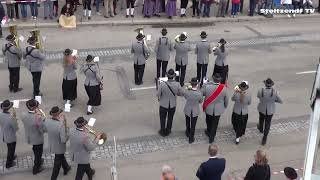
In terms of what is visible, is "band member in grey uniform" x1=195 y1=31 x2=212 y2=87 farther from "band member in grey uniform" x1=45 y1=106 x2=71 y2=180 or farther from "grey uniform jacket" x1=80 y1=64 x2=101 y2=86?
"band member in grey uniform" x1=45 y1=106 x2=71 y2=180

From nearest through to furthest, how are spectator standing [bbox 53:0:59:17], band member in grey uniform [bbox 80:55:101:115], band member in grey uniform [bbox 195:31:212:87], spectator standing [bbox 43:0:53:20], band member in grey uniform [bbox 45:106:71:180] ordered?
band member in grey uniform [bbox 45:106:71:180] < band member in grey uniform [bbox 80:55:101:115] < band member in grey uniform [bbox 195:31:212:87] < spectator standing [bbox 43:0:53:20] < spectator standing [bbox 53:0:59:17]

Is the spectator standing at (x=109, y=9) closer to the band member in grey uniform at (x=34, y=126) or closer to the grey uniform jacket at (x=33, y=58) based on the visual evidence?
the grey uniform jacket at (x=33, y=58)

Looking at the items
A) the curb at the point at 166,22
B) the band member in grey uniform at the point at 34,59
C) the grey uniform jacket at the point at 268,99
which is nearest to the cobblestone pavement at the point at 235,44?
the curb at the point at 166,22

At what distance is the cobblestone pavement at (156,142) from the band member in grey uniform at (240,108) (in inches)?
14.6

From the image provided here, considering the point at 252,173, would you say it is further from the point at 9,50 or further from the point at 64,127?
the point at 9,50

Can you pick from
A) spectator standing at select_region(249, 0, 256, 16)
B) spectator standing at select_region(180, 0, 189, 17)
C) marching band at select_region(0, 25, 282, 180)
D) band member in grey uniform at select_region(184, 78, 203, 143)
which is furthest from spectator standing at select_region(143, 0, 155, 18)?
band member in grey uniform at select_region(184, 78, 203, 143)

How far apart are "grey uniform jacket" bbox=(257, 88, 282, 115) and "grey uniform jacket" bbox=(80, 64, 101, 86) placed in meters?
3.83

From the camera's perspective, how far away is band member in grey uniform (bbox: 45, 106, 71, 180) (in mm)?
10211

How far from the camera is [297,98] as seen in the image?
586 inches

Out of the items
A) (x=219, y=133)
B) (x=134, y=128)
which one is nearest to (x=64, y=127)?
(x=134, y=128)

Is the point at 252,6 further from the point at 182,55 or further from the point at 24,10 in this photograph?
the point at 24,10

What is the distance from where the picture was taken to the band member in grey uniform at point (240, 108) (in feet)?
38.8

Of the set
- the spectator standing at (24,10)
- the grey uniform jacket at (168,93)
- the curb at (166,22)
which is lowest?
the grey uniform jacket at (168,93)

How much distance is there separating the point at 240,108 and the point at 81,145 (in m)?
3.86
